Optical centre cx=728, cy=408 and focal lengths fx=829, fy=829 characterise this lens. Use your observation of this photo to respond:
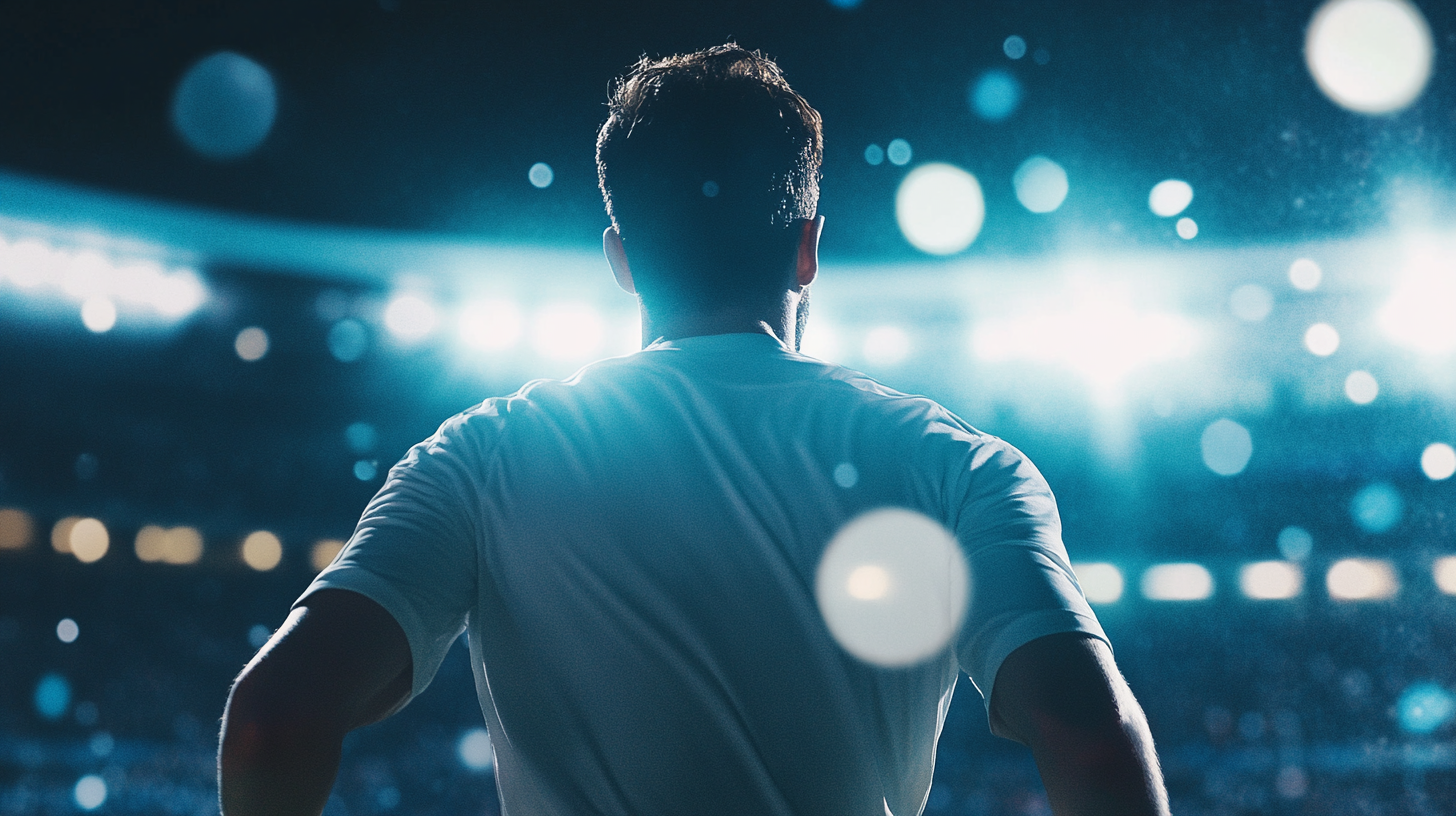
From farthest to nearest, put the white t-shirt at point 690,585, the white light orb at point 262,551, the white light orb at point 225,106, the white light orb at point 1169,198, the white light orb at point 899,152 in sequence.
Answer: the white light orb at point 262,551 → the white light orb at point 1169,198 → the white light orb at point 899,152 → the white light orb at point 225,106 → the white t-shirt at point 690,585

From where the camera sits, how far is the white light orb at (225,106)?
196 inches

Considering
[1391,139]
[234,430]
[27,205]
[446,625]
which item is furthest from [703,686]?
[234,430]

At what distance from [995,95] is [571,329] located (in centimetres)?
575

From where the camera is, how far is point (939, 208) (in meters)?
6.38

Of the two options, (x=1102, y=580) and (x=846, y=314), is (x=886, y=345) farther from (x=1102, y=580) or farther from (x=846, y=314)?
(x=1102, y=580)

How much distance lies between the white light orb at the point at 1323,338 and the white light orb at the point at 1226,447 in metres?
1.04

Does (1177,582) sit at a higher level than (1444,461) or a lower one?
lower

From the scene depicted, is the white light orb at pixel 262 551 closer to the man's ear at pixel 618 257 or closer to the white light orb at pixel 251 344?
the white light orb at pixel 251 344

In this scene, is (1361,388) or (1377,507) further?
(1377,507)

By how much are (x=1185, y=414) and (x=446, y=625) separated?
9.48 m

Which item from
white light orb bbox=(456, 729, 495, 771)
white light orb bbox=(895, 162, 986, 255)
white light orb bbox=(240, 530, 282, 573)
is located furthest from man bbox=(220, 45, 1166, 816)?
white light orb bbox=(240, 530, 282, 573)

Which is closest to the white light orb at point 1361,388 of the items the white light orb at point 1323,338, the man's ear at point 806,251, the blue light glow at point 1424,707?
the white light orb at point 1323,338

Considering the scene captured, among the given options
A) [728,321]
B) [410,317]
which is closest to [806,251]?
[728,321]

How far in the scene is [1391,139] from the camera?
14.5 feet
